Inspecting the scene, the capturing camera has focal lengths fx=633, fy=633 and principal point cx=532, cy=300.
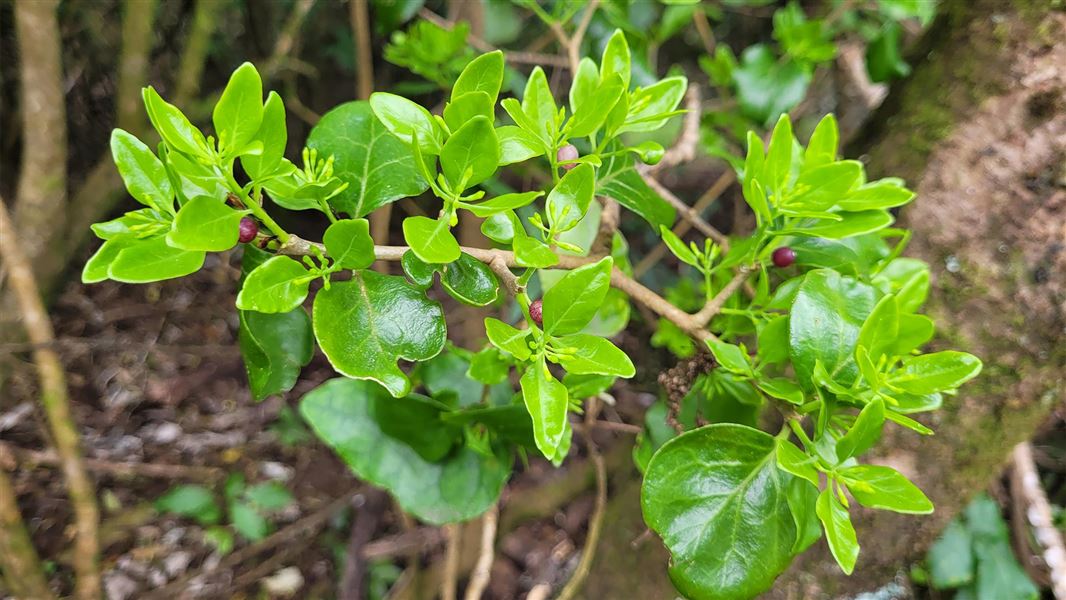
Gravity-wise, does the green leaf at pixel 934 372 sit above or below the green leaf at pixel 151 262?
below


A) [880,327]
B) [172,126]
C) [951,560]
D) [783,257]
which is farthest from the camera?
[951,560]

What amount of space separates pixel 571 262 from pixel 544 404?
15 centimetres

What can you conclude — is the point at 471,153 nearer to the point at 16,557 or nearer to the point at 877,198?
the point at 877,198

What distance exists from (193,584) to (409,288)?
1.05 metres

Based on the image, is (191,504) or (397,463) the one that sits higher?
(397,463)

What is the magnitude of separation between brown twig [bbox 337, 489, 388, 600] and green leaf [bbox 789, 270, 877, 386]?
1016mm

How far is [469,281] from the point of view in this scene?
47 centimetres

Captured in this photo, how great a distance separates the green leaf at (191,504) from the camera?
129cm

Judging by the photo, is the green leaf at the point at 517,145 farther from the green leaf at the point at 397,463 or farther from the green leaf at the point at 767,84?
the green leaf at the point at 767,84

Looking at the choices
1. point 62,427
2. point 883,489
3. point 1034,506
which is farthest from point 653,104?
point 1034,506

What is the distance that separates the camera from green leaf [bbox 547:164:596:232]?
0.48 metres

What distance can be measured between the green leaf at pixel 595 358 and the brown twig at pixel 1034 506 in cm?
100

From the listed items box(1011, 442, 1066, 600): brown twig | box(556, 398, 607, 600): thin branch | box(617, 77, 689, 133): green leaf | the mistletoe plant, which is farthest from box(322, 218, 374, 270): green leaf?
box(1011, 442, 1066, 600): brown twig

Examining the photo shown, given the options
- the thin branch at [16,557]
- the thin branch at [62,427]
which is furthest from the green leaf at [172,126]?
the thin branch at [16,557]
